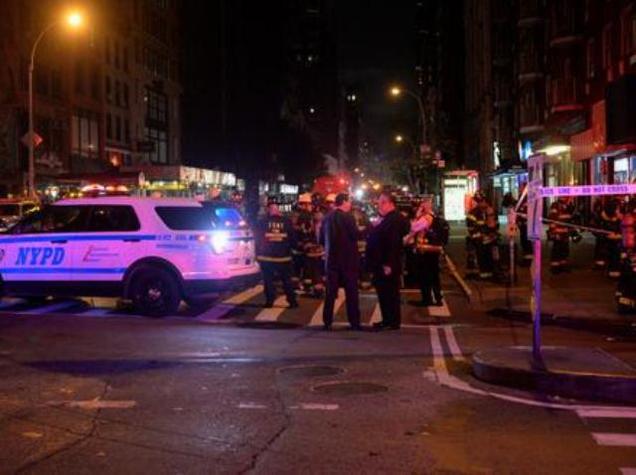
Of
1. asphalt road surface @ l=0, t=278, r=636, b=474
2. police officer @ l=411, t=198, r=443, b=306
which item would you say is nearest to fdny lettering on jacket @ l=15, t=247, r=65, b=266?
asphalt road surface @ l=0, t=278, r=636, b=474

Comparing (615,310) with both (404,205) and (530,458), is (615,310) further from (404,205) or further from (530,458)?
(404,205)

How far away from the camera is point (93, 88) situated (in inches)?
2362

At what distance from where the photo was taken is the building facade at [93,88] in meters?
48.9

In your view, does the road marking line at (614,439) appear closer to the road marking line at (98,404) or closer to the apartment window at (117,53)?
the road marking line at (98,404)

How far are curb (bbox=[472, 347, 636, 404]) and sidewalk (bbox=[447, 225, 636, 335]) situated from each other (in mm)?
4046

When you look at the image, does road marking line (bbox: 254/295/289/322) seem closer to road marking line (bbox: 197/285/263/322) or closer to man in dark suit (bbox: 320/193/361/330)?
road marking line (bbox: 197/285/263/322)

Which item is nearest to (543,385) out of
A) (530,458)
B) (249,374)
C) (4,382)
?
(530,458)

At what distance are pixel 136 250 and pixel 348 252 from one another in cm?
356

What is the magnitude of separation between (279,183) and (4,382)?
79225 mm

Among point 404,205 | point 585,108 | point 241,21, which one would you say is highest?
point 241,21

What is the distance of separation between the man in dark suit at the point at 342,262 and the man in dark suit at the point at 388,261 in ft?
0.83

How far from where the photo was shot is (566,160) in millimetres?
39688

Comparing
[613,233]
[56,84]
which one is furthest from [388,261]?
[56,84]

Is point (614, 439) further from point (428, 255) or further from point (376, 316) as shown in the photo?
point (428, 255)
